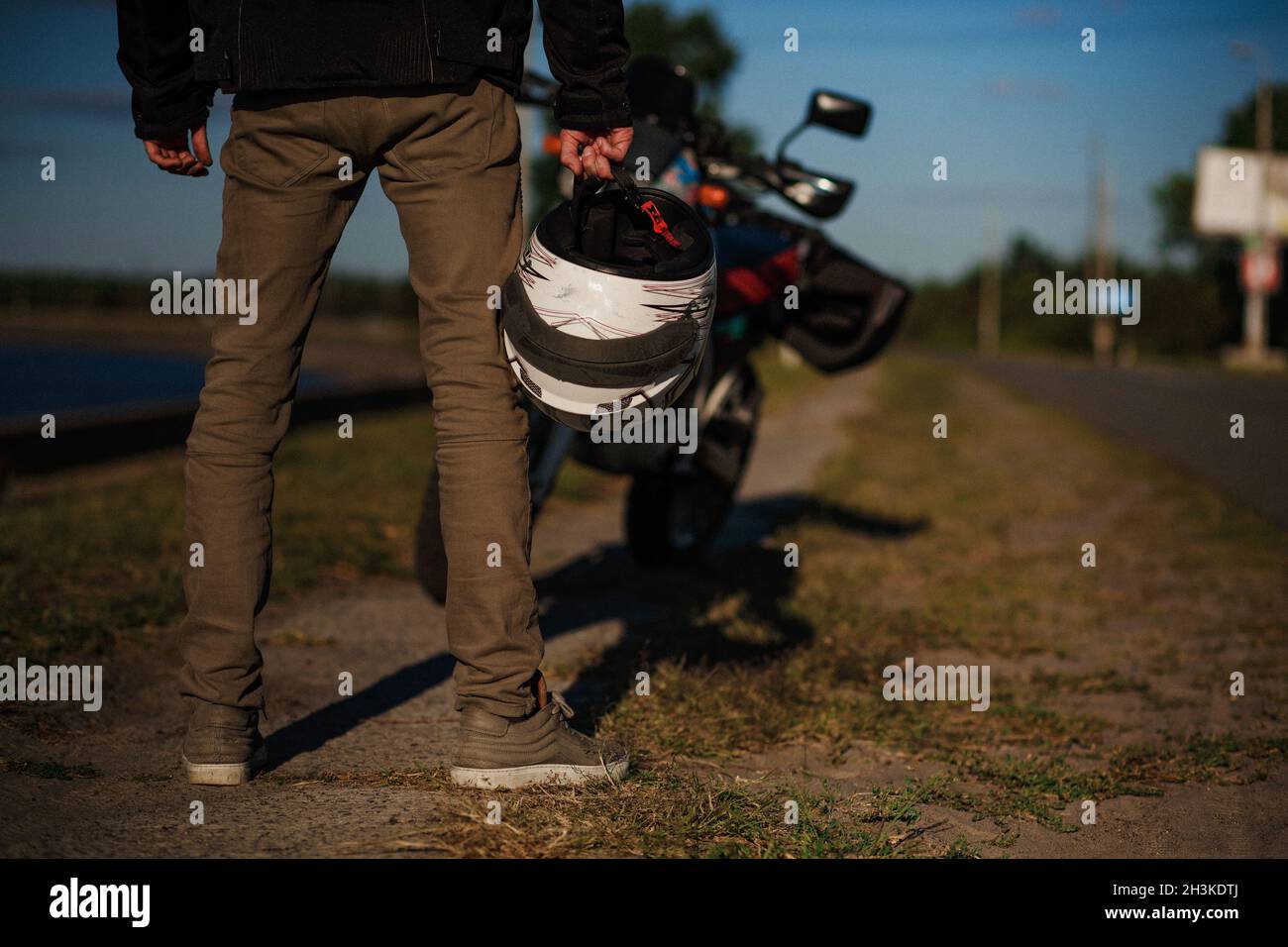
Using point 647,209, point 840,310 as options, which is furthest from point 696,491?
point 647,209

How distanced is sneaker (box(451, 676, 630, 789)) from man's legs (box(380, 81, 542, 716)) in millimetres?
32

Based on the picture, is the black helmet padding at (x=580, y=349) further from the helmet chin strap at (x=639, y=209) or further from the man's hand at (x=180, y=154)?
the man's hand at (x=180, y=154)

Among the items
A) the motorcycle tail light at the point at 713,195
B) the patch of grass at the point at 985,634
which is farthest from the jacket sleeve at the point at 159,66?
the motorcycle tail light at the point at 713,195

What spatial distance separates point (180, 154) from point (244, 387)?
574 millimetres

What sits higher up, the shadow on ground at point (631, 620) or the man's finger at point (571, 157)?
the man's finger at point (571, 157)

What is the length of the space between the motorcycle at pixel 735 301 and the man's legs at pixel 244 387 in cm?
115

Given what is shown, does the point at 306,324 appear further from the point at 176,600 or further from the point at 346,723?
the point at 176,600

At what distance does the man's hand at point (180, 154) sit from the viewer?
99.8 inches

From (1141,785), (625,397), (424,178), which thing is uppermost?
(424,178)

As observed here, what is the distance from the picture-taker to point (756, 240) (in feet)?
12.9

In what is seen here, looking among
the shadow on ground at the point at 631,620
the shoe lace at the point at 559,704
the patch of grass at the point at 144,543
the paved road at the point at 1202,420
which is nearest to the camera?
the shoe lace at the point at 559,704
